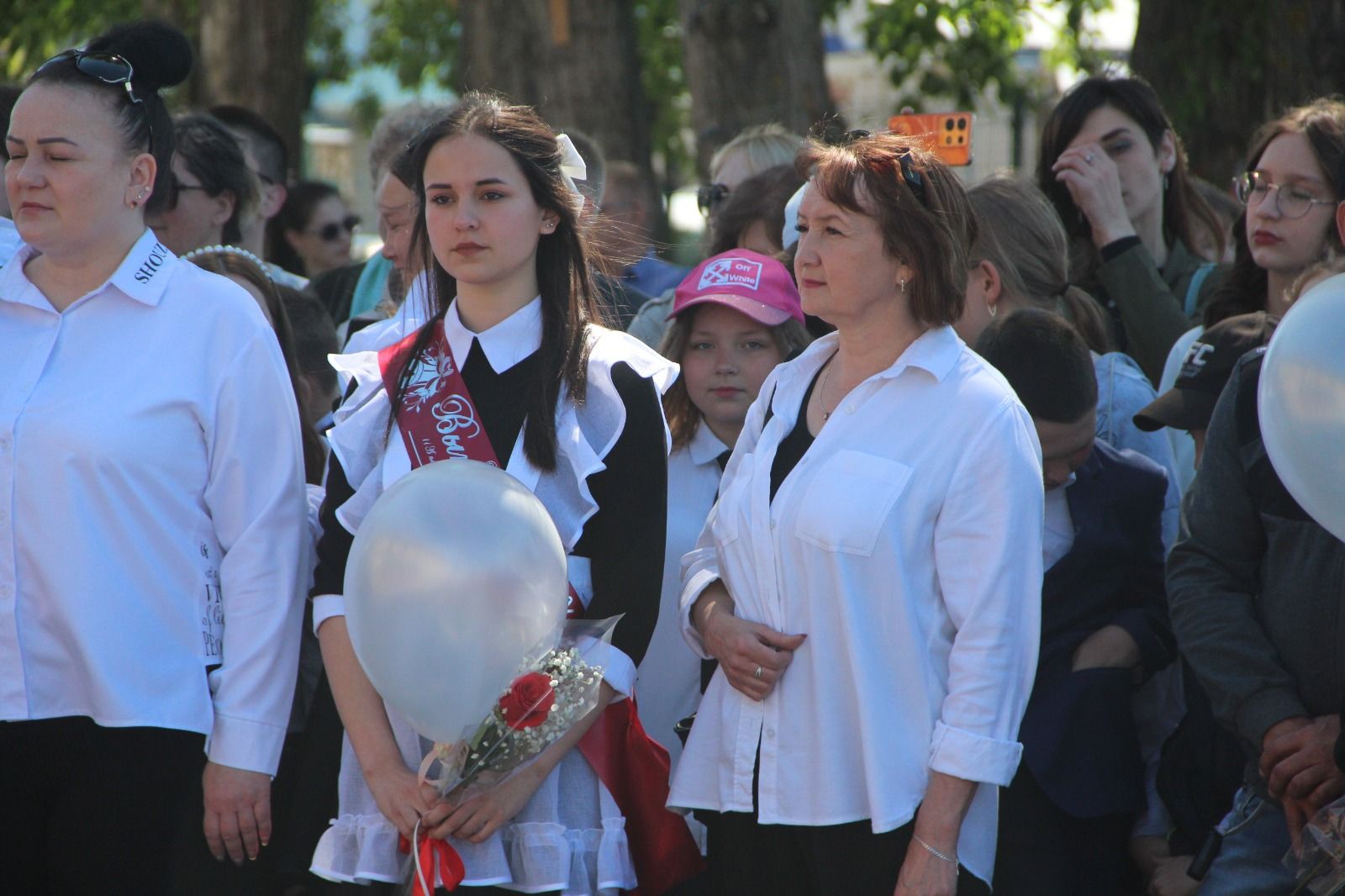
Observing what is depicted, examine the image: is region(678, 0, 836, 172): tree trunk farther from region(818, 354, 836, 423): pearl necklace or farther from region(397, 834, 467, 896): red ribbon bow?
region(397, 834, 467, 896): red ribbon bow

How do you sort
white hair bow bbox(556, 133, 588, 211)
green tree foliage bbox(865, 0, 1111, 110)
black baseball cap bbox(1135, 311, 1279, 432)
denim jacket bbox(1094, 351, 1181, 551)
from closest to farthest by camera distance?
white hair bow bbox(556, 133, 588, 211)
black baseball cap bbox(1135, 311, 1279, 432)
denim jacket bbox(1094, 351, 1181, 551)
green tree foliage bbox(865, 0, 1111, 110)

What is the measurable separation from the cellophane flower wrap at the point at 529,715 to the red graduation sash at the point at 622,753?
169 millimetres

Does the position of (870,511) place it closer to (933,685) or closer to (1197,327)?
(933,685)

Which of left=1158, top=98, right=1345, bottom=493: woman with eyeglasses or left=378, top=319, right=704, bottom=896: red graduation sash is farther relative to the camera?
left=1158, top=98, right=1345, bottom=493: woman with eyeglasses

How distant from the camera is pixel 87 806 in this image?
2.71 meters

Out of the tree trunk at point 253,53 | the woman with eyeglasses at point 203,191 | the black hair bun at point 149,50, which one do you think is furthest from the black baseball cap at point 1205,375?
the tree trunk at point 253,53

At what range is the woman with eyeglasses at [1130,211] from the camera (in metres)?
4.24

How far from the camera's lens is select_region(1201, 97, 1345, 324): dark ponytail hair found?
3746 millimetres

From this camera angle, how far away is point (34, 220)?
279 cm

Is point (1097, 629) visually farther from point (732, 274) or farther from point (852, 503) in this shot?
point (732, 274)

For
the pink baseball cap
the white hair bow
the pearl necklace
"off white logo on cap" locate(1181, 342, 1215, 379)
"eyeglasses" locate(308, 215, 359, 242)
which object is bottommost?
"off white logo on cap" locate(1181, 342, 1215, 379)

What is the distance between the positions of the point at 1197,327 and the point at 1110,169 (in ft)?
2.13

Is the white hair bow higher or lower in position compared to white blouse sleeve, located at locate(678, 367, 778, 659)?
higher

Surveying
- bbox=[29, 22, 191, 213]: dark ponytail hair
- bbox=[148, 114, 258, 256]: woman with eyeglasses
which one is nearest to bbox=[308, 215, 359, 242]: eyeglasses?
bbox=[148, 114, 258, 256]: woman with eyeglasses
